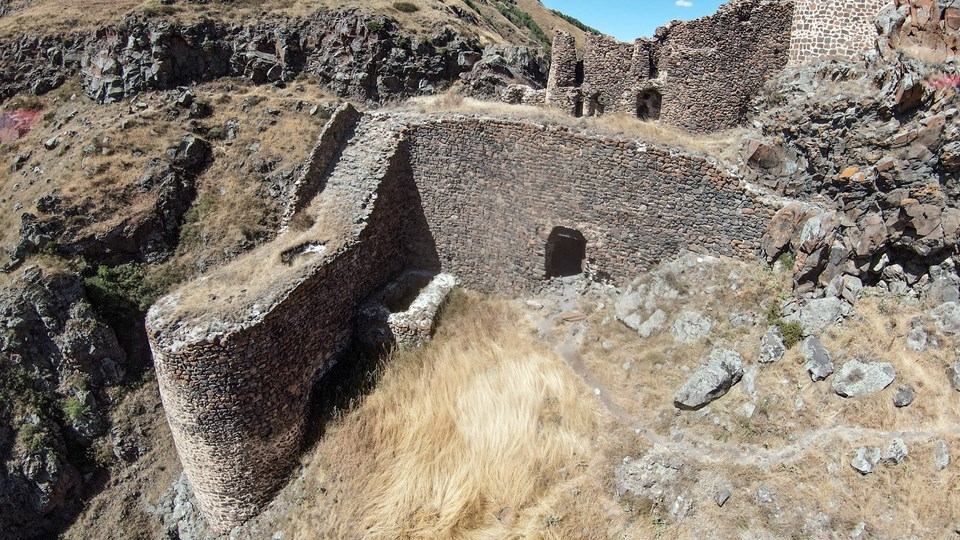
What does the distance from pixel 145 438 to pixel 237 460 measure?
6289mm

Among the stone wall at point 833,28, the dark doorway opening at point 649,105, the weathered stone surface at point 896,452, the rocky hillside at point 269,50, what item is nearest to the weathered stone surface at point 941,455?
the weathered stone surface at point 896,452

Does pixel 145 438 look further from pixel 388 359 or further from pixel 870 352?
pixel 870 352

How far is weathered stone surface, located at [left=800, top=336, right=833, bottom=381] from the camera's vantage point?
10.2 metres

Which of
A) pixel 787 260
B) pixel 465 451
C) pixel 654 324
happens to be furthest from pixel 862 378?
pixel 465 451

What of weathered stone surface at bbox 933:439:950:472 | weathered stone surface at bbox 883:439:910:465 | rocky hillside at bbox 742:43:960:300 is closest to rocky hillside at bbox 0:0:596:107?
rocky hillside at bbox 742:43:960:300

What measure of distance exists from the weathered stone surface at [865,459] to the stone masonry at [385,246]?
4722 millimetres

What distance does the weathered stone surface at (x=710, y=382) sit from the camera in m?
10.8

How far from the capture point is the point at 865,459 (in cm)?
892

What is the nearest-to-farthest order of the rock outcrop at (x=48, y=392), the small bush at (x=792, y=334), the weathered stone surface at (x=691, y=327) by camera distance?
the small bush at (x=792, y=334) < the weathered stone surface at (x=691, y=327) < the rock outcrop at (x=48, y=392)

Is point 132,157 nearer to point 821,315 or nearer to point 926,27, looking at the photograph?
point 821,315

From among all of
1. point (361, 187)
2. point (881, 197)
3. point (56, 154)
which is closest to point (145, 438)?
point (361, 187)

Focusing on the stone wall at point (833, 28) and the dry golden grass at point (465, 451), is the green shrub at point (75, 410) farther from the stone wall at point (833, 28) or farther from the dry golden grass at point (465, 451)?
the stone wall at point (833, 28)

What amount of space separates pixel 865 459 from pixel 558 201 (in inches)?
317

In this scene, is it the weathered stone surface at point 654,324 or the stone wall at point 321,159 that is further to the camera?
the stone wall at point 321,159
